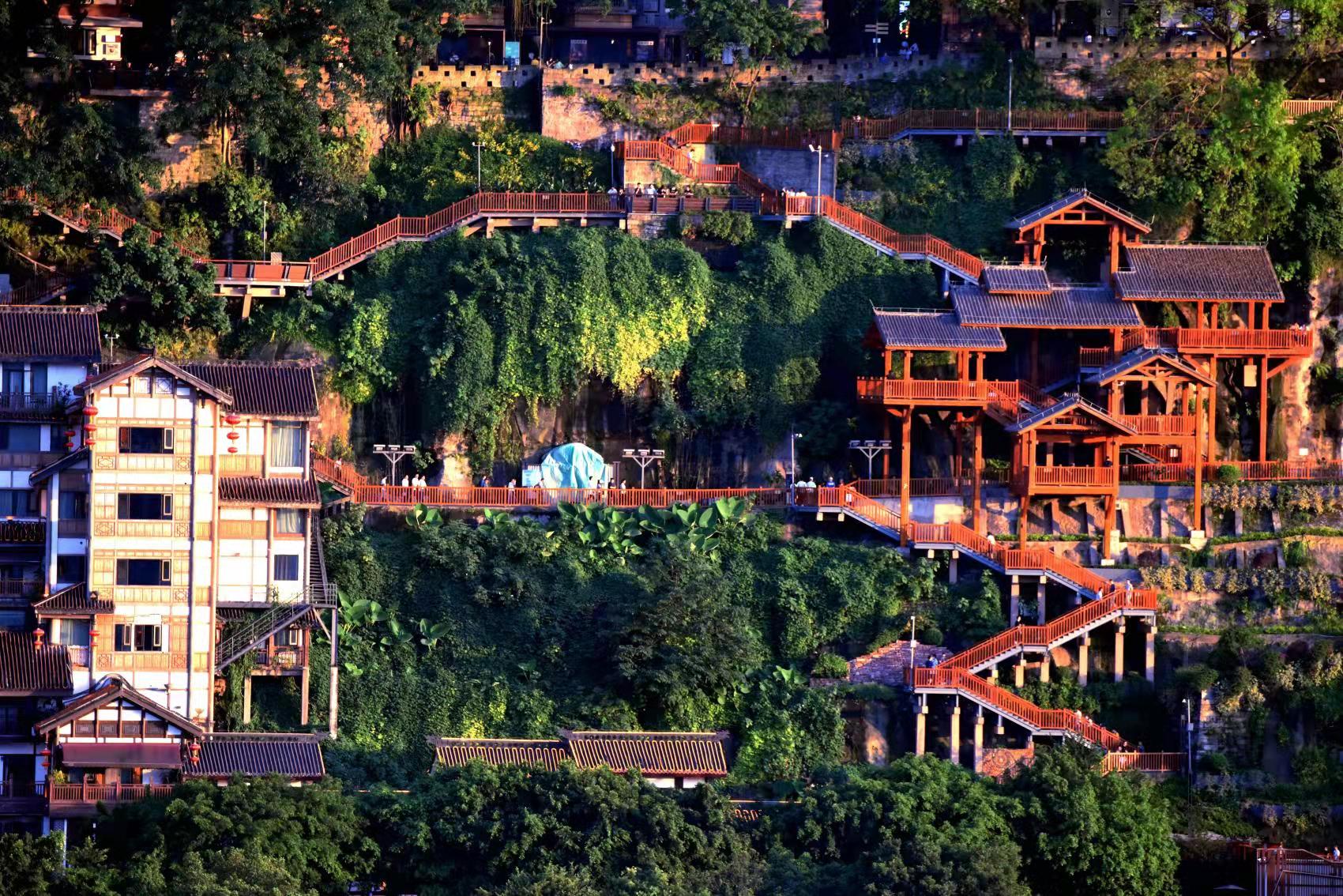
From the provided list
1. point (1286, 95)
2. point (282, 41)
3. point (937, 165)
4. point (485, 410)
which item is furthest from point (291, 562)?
point (1286, 95)

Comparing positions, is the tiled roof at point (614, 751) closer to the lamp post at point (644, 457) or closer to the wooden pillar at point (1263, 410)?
the lamp post at point (644, 457)

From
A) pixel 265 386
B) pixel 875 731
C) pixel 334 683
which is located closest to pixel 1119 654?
pixel 875 731

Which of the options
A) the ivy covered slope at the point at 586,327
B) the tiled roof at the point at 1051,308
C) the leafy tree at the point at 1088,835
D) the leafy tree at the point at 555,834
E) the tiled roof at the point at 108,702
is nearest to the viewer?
the leafy tree at the point at 555,834

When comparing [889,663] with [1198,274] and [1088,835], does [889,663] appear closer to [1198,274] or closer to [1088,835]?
[1088,835]

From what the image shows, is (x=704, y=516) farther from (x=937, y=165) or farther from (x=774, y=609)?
(x=937, y=165)

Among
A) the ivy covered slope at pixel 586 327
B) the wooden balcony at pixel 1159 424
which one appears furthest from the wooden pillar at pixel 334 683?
the wooden balcony at pixel 1159 424
